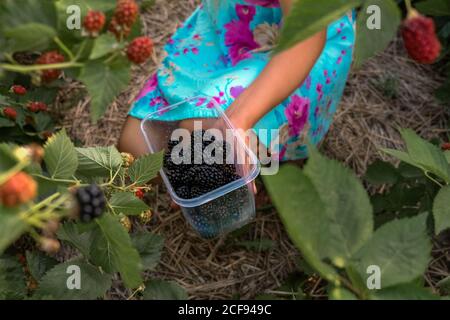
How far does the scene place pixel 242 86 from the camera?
136 cm

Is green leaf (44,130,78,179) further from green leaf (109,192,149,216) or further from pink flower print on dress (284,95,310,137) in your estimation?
pink flower print on dress (284,95,310,137)

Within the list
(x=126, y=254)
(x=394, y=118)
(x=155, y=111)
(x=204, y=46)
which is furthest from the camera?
(x=394, y=118)

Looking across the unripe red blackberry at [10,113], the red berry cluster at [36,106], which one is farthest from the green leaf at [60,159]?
the red berry cluster at [36,106]

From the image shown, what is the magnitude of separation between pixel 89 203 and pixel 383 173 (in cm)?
94

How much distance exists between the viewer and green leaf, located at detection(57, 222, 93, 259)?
1.01 m

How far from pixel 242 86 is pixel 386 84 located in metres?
0.60

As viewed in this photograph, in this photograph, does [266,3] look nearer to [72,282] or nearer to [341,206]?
[72,282]

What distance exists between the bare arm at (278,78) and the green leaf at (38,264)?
455 millimetres

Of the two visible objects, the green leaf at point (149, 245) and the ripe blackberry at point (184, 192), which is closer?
the green leaf at point (149, 245)

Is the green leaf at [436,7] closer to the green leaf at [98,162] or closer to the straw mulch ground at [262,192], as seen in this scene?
the straw mulch ground at [262,192]

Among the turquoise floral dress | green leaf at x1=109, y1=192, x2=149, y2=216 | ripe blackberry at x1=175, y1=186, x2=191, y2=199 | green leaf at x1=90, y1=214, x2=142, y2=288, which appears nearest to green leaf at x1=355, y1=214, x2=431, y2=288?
green leaf at x1=90, y1=214, x2=142, y2=288

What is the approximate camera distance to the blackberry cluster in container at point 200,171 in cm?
117
